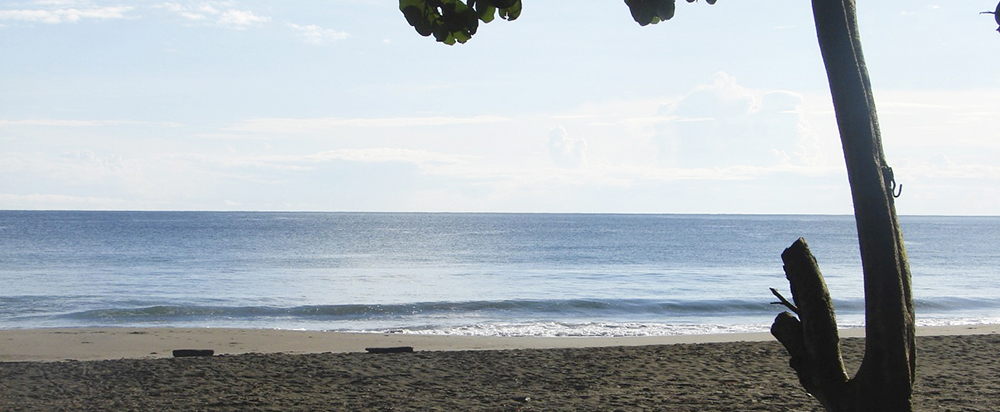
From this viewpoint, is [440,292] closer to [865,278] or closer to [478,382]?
[478,382]

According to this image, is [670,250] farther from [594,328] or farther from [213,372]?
[213,372]

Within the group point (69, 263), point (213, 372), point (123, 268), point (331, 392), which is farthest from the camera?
point (69, 263)

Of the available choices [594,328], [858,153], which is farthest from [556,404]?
[594,328]

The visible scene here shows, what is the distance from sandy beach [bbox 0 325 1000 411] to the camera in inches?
314

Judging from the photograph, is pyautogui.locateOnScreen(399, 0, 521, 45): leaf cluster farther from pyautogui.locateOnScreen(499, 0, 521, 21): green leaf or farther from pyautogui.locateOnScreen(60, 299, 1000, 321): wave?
pyautogui.locateOnScreen(60, 299, 1000, 321): wave

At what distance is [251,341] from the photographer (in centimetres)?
1505

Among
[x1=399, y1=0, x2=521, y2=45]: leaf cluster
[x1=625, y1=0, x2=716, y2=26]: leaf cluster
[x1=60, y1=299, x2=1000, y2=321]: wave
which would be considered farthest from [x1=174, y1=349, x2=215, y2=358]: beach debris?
[x1=625, y1=0, x2=716, y2=26]: leaf cluster

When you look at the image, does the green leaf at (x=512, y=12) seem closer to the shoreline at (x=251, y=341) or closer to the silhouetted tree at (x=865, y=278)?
the silhouetted tree at (x=865, y=278)

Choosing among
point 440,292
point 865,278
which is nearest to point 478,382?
point 865,278

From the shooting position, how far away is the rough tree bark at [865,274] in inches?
133

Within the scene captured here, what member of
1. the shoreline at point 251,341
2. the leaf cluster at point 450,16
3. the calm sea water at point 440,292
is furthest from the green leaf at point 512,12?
the calm sea water at point 440,292

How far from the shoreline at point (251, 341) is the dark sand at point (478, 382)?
259 centimetres

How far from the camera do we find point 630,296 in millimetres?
25156

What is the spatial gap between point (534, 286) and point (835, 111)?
2542 centimetres
